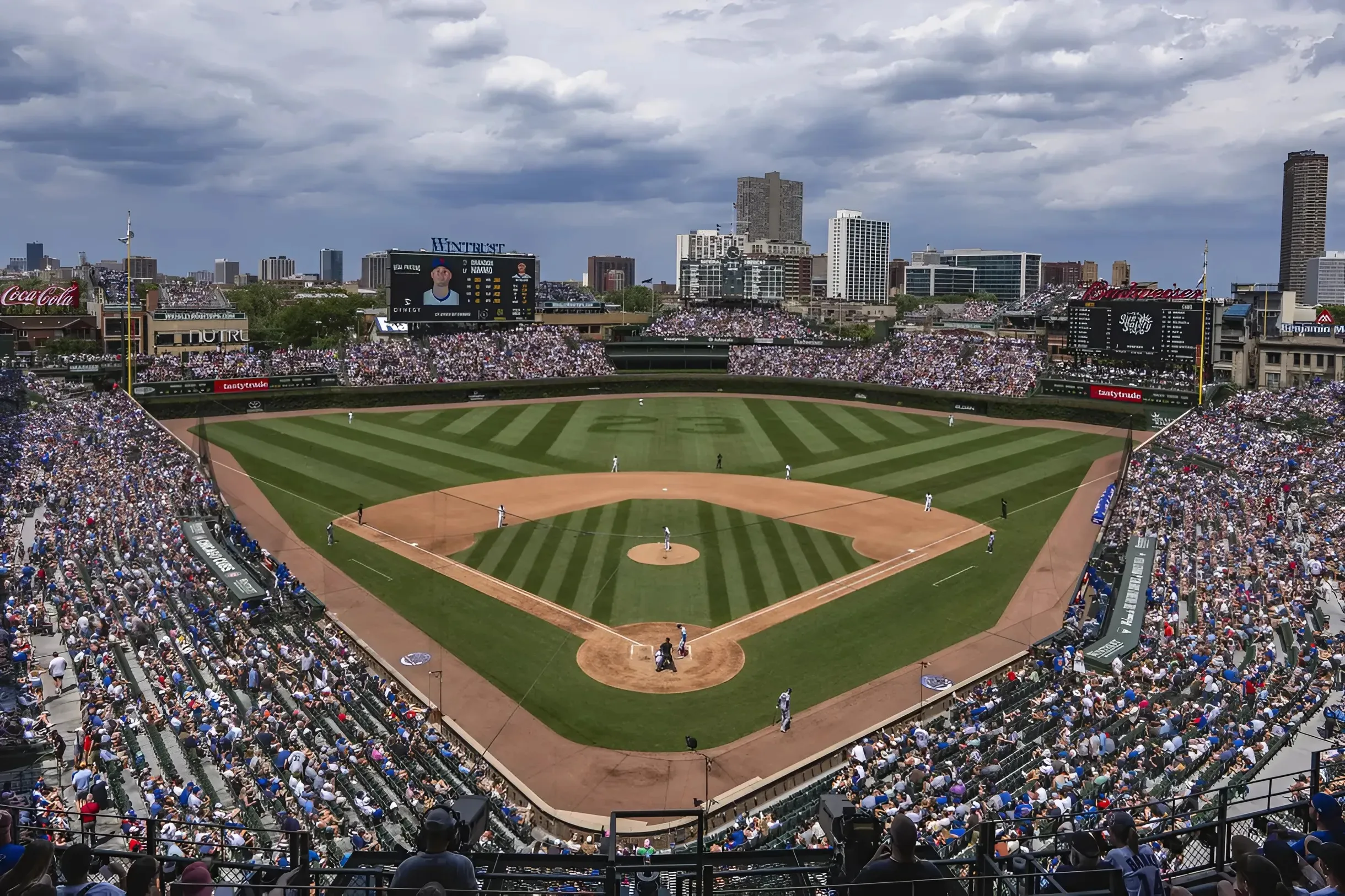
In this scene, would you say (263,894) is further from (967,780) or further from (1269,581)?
(1269,581)

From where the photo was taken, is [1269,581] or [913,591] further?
[913,591]

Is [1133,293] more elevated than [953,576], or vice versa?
[1133,293]

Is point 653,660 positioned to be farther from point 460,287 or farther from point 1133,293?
point 460,287

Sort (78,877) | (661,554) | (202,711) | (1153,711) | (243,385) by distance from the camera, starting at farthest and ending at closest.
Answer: (243,385) → (661,554) → (1153,711) → (202,711) → (78,877)

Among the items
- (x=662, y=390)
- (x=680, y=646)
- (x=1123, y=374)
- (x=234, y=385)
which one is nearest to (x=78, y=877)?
(x=680, y=646)

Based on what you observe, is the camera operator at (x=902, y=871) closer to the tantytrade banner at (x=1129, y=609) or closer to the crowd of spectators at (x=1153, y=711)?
the crowd of spectators at (x=1153, y=711)

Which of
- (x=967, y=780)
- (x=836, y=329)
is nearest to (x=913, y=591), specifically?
(x=967, y=780)
